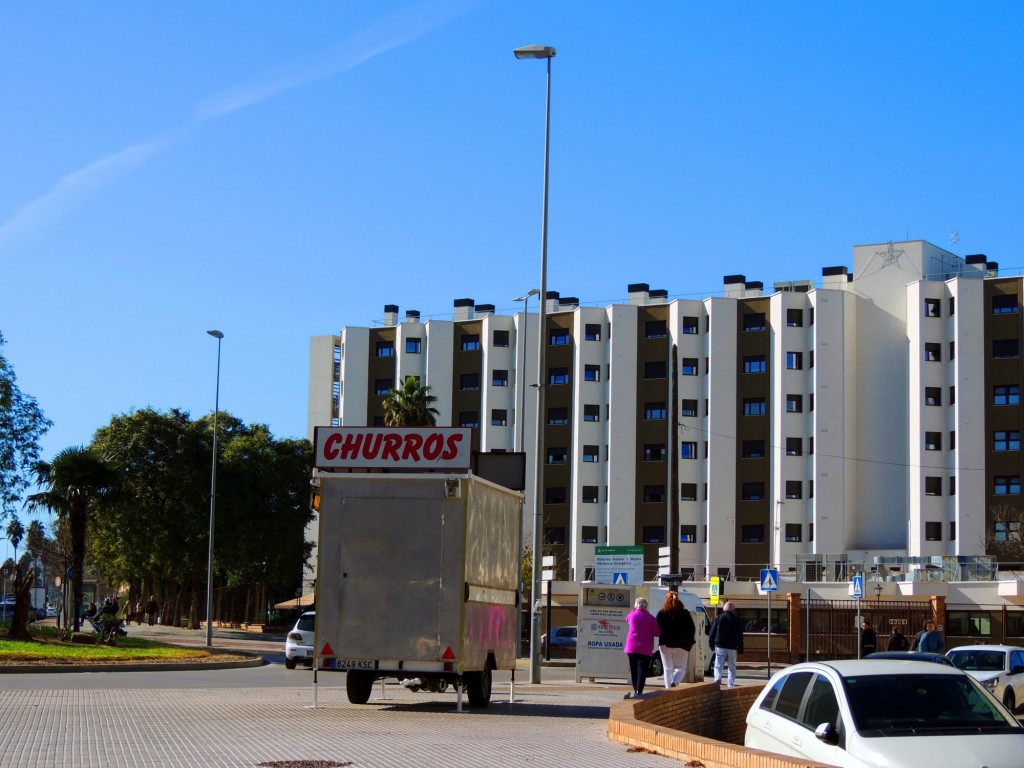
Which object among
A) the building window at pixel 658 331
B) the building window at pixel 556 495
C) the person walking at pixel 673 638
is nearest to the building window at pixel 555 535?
the building window at pixel 556 495

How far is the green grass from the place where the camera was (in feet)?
97.2

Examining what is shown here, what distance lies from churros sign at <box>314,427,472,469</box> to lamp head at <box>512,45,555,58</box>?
15634 mm

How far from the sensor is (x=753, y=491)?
262 feet

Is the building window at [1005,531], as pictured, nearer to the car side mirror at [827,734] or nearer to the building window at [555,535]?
the building window at [555,535]

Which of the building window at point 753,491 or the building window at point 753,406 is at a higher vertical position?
the building window at point 753,406

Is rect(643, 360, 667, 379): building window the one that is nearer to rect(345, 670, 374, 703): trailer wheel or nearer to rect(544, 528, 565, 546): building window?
rect(544, 528, 565, 546): building window

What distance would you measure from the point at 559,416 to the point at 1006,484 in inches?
1062

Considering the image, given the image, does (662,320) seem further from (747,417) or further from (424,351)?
(424,351)

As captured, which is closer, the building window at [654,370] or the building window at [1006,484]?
the building window at [1006,484]

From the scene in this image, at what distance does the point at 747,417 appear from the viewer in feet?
264

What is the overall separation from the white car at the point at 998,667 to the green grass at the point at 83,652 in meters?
18.5

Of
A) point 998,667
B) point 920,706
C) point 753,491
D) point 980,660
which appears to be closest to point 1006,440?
point 753,491

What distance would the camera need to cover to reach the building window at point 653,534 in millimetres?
80812

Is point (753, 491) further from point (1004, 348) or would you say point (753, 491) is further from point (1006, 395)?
point (1004, 348)
